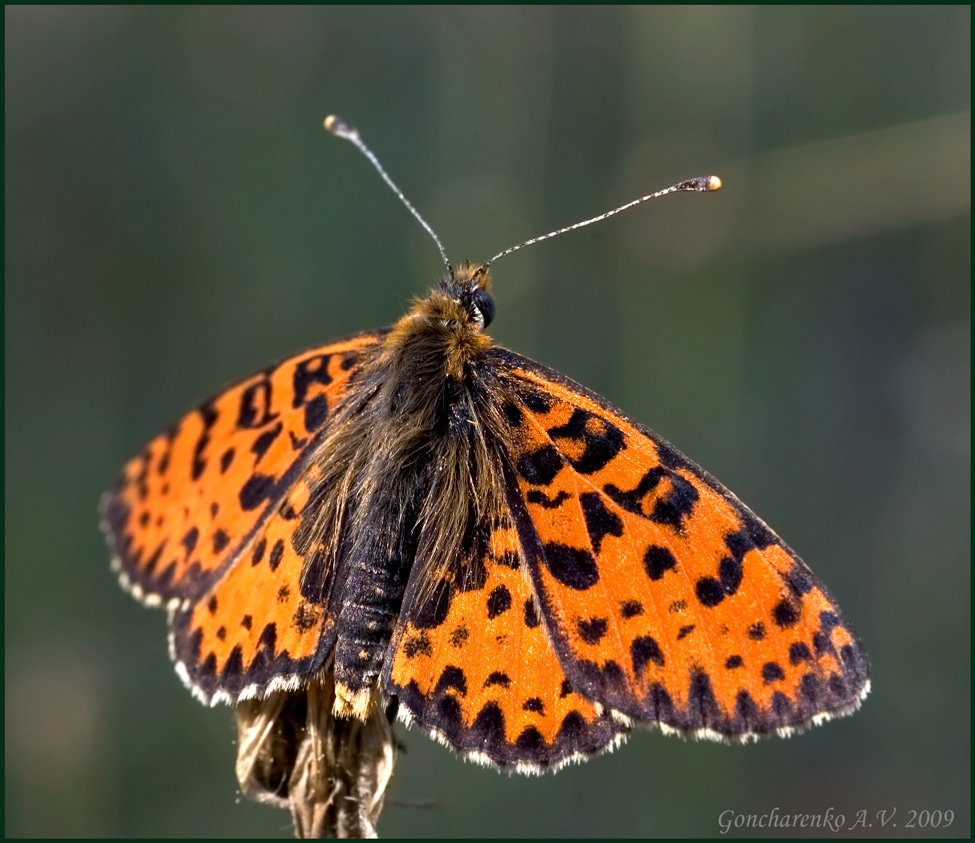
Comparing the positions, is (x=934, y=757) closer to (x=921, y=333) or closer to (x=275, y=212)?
(x=921, y=333)

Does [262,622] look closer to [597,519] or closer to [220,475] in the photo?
[220,475]

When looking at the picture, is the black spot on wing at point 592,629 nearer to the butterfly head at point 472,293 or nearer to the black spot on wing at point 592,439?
the black spot on wing at point 592,439

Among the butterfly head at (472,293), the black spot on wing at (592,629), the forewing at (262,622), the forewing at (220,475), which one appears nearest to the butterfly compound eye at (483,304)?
the butterfly head at (472,293)

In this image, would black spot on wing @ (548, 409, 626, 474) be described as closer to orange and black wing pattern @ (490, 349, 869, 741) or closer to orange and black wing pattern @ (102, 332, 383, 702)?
orange and black wing pattern @ (490, 349, 869, 741)

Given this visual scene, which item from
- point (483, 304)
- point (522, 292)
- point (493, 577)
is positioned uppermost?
point (522, 292)

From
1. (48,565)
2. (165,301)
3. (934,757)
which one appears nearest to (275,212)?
(165,301)

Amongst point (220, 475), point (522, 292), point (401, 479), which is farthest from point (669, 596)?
point (522, 292)

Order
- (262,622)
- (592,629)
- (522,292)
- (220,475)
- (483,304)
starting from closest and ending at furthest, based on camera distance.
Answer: (592,629) < (262,622) < (483,304) < (220,475) < (522,292)
